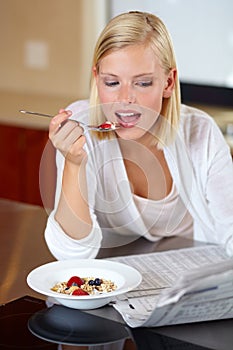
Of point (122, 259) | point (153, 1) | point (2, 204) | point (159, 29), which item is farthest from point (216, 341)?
point (153, 1)

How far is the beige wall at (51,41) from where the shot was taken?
351 centimetres

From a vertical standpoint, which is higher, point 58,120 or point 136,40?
point 136,40

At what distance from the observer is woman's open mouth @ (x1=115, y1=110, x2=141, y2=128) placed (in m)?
1.61

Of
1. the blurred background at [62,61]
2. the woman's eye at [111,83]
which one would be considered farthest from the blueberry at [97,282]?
the blurred background at [62,61]

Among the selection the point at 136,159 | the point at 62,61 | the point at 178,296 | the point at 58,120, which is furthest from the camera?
the point at 62,61

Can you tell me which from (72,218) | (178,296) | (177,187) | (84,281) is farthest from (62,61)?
(178,296)

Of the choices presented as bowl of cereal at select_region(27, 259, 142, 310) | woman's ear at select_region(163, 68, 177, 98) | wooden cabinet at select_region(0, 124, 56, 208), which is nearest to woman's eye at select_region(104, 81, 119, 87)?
woman's ear at select_region(163, 68, 177, 98)

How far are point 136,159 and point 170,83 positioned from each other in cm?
18

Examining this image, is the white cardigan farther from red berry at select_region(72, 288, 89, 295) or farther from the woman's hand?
red berry at select_region(72, 288, 89, 295)

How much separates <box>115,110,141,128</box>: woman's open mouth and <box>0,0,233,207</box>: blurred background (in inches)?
52.2

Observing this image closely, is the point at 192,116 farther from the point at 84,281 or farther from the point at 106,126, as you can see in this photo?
the point at 84,281

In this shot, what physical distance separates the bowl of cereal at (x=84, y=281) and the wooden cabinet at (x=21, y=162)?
1710 mm

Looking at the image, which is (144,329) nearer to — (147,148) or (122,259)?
(122,259)

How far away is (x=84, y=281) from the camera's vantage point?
56.9 inches
